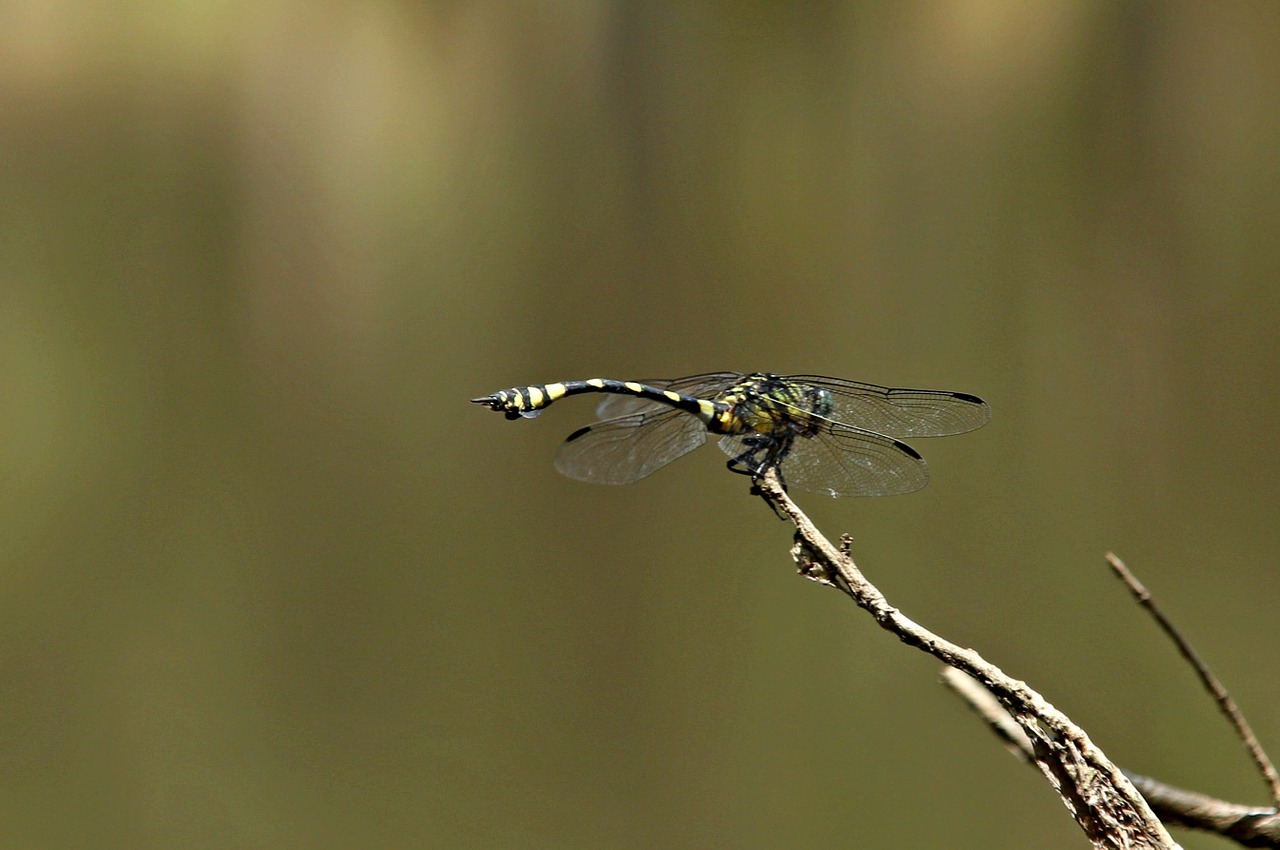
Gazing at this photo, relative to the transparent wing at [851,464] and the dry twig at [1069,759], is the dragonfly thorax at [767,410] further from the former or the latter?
the dry twig at [1069,759]

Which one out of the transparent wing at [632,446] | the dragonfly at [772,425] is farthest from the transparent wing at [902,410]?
the transparent wing at [632,446]

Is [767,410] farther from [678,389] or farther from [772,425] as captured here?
[678,389]

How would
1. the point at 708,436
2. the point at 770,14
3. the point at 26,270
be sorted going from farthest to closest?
the point at 770,14
the point at 26,270
the point at 708,436

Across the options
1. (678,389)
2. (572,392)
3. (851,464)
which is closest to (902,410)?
(851,464)

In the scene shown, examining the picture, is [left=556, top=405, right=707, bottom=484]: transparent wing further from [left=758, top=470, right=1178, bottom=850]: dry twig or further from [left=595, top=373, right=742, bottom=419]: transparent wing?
[left=758, top=470, right=1178, bottom=850]: dry twig

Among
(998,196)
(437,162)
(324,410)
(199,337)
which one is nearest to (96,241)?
(199,337)

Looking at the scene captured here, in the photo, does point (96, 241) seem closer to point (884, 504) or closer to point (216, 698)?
point (216, 698)

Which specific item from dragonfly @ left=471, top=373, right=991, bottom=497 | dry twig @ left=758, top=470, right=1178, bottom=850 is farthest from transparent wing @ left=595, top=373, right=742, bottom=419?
dry twig @ left=758, top=470, right=1178, bottom=850
